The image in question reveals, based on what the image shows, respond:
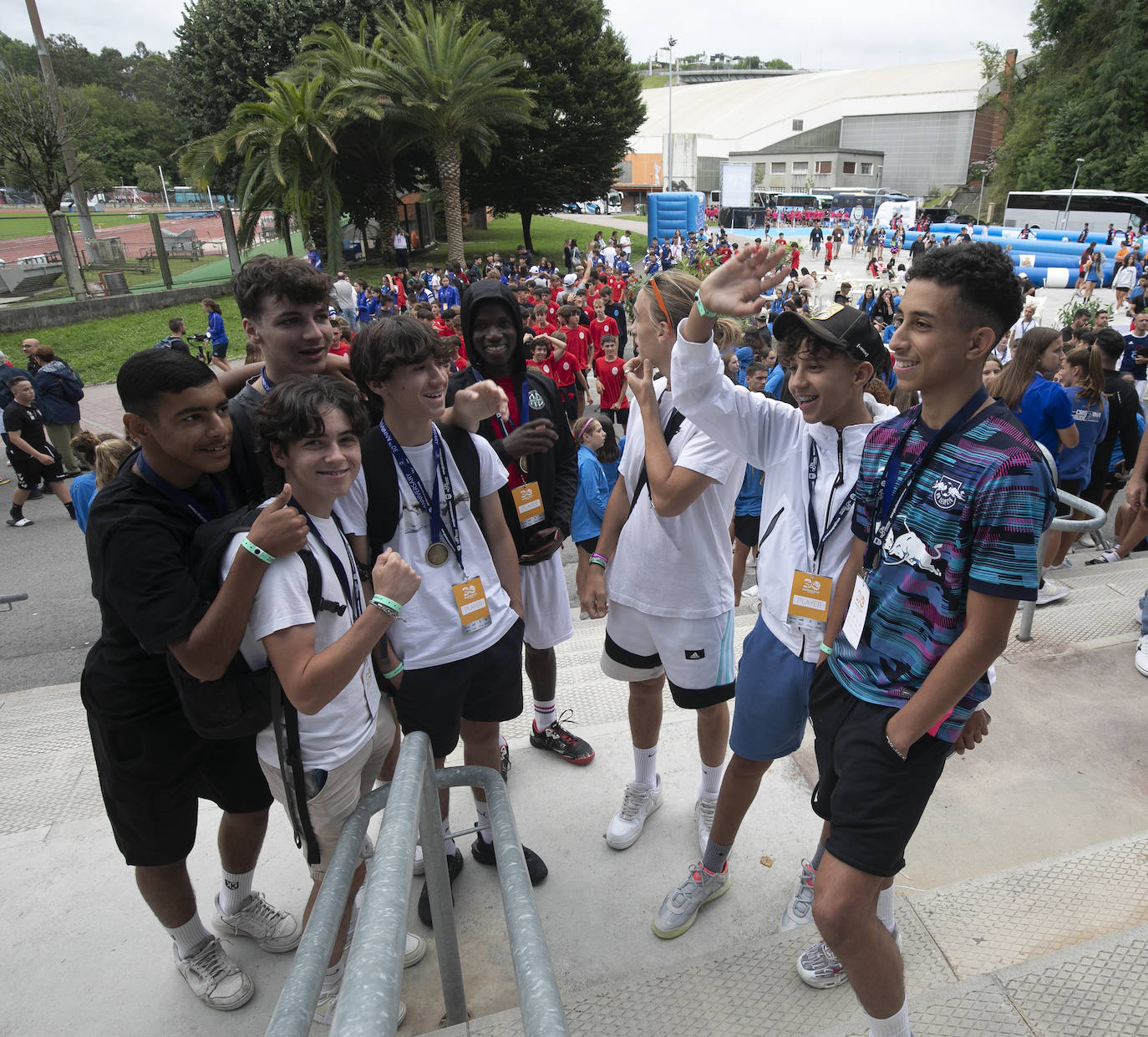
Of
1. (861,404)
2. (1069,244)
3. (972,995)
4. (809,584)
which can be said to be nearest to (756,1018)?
(972,995)

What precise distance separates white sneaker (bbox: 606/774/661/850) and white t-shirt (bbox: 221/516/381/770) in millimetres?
1233

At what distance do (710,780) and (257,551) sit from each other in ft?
6.74

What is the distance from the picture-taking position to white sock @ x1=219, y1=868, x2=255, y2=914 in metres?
2.62

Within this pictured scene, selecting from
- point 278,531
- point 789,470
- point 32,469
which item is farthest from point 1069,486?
point 32,469

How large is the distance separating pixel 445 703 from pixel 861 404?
5.67 ft

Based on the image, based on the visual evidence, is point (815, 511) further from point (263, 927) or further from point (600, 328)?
point (600, 328)

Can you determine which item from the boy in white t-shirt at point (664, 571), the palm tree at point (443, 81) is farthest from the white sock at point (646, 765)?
the palm tree at point (443, 81)

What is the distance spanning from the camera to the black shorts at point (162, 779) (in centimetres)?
220

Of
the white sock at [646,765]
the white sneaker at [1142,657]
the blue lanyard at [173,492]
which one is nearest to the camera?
the blue lanyard at [173,492]

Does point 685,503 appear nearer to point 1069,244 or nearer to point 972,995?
point 972,995

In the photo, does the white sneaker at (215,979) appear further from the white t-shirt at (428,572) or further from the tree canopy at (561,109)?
the tree canopy at (561,109)

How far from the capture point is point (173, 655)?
1.96m

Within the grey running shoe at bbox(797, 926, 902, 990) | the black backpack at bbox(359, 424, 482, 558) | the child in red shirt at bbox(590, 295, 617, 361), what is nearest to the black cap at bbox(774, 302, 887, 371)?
the black backpack at bbox(359, 424, 482, 558)

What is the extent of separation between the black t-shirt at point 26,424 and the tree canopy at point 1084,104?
2018 inches
